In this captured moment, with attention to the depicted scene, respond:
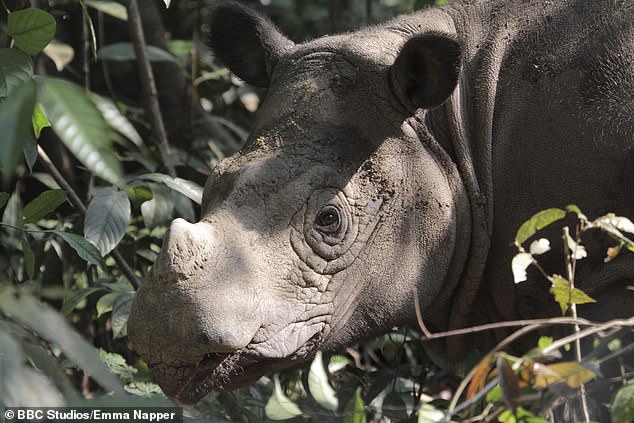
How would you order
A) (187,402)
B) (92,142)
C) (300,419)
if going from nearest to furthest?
(92,142)
(187,402)
(300,419)

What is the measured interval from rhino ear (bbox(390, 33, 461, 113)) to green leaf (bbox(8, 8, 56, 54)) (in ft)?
4.16

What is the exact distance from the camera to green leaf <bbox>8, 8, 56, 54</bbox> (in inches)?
131

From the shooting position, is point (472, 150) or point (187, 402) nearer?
point (187, 402)

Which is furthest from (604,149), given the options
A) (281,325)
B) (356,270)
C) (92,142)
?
(92,142)

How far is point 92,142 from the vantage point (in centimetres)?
185

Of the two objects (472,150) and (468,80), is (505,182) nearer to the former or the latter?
(472,150)

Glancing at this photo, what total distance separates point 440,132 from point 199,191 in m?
1.14

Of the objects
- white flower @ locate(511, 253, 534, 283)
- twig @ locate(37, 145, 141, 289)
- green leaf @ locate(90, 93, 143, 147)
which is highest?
green leaf @ locate(90, 93, 143, 147)

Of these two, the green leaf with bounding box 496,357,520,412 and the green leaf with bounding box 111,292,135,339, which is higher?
the green leaf with bounding box 496,357,520,412

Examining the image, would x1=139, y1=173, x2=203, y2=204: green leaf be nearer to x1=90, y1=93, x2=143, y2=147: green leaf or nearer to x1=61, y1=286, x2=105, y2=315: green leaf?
x1=61, y1=286, x2=105, y2=315: green leaf

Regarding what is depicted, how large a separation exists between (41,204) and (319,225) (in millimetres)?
1123

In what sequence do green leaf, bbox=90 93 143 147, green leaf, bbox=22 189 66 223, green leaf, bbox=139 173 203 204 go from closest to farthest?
green leaf, bbox=22 189 66 223 < green leaf, bbox=139 173 203 204 < green leaf, bbox=90 93 143 147

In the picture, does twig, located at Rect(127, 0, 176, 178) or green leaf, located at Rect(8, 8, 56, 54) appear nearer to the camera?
green leaf, located at Rect(8, 8, 56, 54)

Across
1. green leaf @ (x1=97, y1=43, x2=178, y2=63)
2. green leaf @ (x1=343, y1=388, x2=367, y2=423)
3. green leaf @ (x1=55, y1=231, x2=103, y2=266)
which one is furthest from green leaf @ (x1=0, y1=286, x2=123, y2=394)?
green leaf @ (x1=97, y1=43, x2=178, y2=63)
